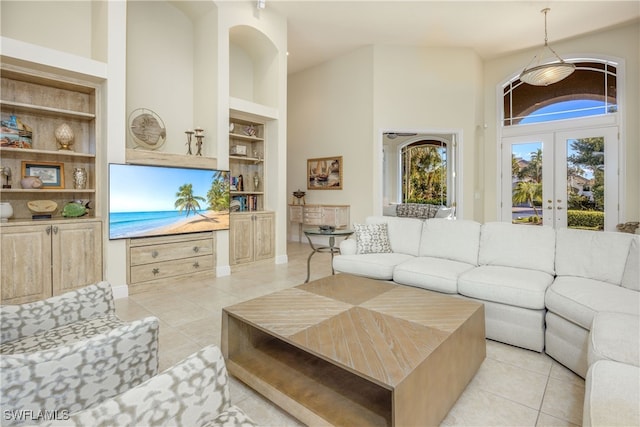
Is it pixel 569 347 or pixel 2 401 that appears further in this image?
pixel 569 347

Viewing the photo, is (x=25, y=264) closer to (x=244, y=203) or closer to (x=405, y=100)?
(x=244, y=203)

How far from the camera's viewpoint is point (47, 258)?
3291 mm

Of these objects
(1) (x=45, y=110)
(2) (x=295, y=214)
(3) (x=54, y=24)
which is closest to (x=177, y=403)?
(1) (x=45, y=110)

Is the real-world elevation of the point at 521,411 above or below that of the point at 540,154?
below

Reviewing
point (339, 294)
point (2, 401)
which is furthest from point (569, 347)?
point (2, 401)

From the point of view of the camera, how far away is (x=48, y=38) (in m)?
3.67

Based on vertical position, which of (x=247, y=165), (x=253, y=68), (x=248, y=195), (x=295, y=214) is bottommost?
(x=295, y=214)

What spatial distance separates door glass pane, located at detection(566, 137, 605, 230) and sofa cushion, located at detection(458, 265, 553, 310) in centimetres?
427

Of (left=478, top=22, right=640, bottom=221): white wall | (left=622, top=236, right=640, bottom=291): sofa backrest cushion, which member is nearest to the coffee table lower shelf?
(left=622, top=236, right=640, bottom=291): sofa backrest cushion

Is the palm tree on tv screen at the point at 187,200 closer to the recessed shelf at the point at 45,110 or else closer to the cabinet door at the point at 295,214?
the recessed shelf at the point at 45,110

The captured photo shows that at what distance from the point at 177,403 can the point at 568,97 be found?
7631 mm

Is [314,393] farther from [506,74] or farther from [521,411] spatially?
[506,74]

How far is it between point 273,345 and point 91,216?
3090mm

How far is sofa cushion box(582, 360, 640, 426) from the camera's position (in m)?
1.11
